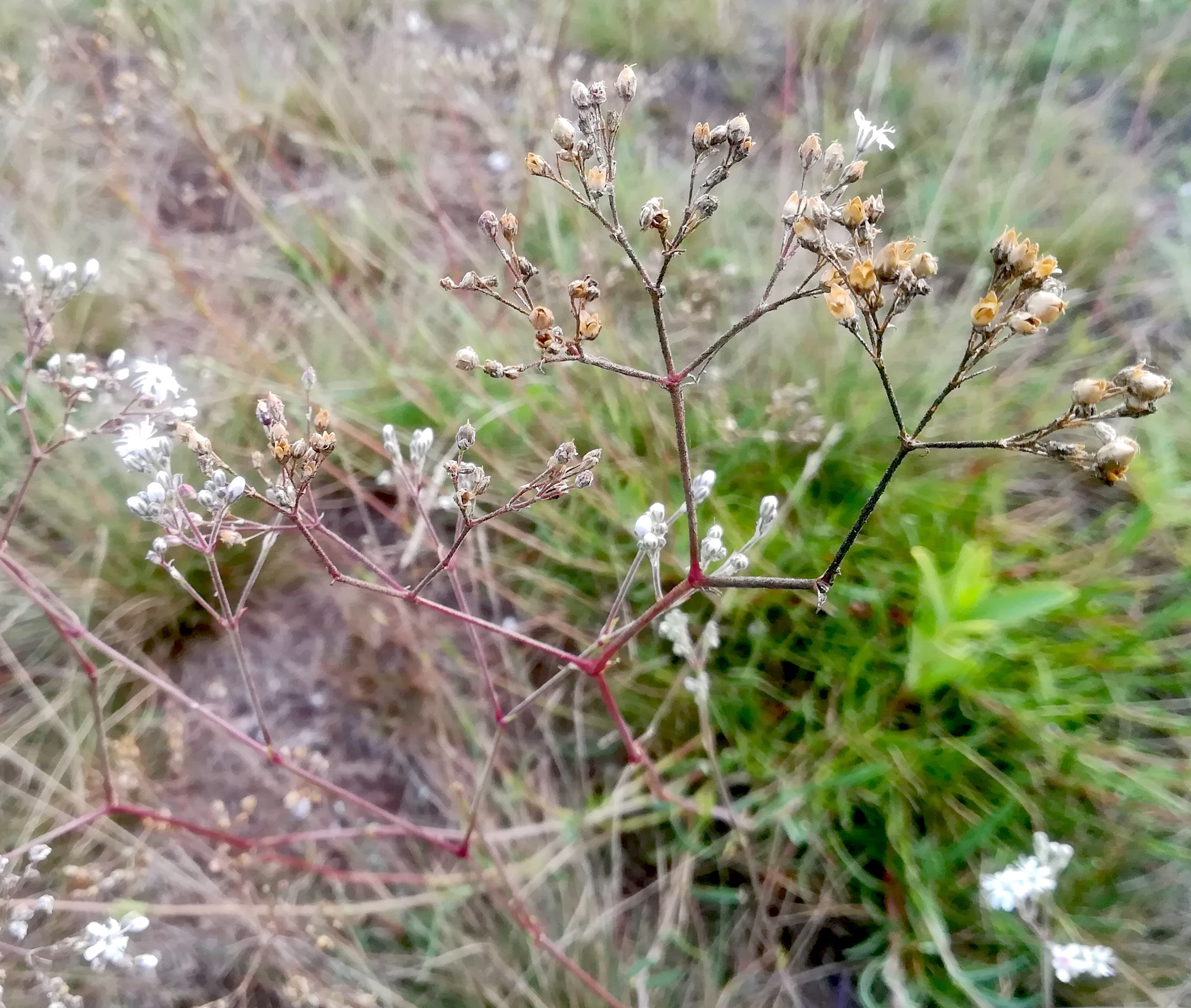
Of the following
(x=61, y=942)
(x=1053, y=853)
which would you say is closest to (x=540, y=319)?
(x=61, y=942)

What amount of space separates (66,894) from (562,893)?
94 cm

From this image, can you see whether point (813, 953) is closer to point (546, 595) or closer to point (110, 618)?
point (546, 595)

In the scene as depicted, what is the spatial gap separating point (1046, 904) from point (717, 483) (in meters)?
0.98

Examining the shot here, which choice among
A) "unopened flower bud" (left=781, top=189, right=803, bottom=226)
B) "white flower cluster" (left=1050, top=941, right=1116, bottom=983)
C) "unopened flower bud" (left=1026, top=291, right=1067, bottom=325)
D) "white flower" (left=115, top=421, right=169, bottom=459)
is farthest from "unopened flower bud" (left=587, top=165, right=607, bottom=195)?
"white flower cluster" (left=1050, top=941, right=1116, bottom=983)

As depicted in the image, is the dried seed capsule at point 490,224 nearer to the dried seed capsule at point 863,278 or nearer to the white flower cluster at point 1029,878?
the dried seed capsule at point 863,278

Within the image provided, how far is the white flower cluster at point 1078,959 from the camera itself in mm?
1131

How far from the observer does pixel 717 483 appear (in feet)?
5.66

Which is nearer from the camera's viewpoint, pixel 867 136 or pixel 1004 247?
pixel 1004 247

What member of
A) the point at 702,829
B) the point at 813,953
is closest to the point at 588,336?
the point at 702,829

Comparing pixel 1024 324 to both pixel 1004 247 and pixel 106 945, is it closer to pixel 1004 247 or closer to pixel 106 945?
pixel 1004 247

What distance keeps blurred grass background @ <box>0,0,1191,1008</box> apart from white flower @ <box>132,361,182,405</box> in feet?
2.39

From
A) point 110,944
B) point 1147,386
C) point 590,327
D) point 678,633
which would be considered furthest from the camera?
point 678,633

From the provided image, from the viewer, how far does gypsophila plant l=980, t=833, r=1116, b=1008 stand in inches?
43.9

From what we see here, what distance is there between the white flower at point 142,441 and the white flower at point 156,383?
1.6 inches
